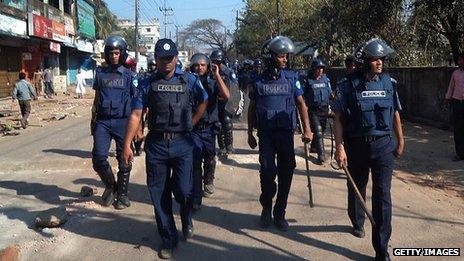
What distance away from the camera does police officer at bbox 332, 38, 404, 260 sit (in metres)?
3.90

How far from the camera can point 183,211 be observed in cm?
455

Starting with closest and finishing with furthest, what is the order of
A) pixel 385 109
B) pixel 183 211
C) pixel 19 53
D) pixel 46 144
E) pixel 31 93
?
1. pixel 385 109
2. pixel 183 211
3. pixel 46 144
4. pixel 31 93
5. pixel 19 53

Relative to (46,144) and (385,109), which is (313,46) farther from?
(385,109)

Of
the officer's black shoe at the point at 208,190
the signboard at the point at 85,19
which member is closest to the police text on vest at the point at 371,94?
the officer's black shoe at the point at 208,190

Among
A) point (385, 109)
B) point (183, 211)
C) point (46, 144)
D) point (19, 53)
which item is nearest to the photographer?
point (385, 109)

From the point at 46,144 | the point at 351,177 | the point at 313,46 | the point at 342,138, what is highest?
the point at 313,46

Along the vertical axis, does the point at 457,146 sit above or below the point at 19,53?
below

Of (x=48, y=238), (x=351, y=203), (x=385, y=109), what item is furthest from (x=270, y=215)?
(x=48, y=238)

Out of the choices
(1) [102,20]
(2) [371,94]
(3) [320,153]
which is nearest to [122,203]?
(2) [371,94]

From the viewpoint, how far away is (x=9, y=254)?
409 cm

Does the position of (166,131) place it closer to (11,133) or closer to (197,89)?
(197,89)

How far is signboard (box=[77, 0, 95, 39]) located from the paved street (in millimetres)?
28495

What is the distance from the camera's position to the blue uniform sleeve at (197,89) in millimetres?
4371

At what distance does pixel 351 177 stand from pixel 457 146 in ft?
14.5
